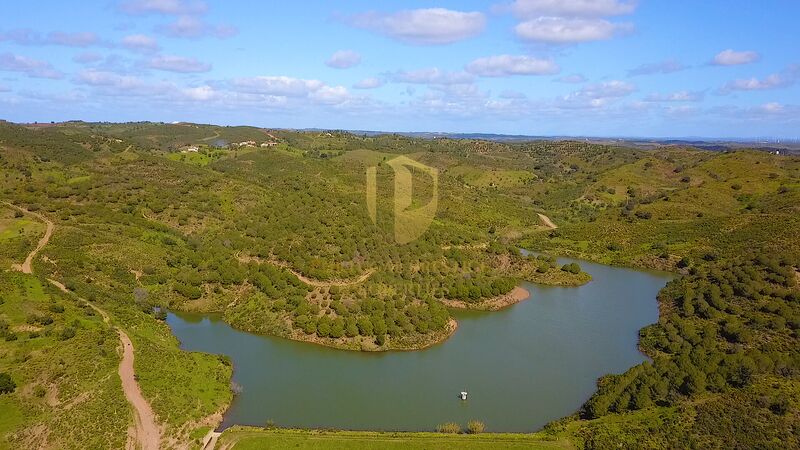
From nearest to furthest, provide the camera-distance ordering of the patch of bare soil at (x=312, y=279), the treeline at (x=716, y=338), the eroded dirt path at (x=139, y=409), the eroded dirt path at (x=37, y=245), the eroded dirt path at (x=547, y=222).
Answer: the eroded dirt path at (x=139, y=409)
the treeline at (x=716, y=338)
the eroded dirt path at (x=37, y=245)
the patch of bare soil at (x=312, y=279)
the eroded dirt path at (x=547, y=222)

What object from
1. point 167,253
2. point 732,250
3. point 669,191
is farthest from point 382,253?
point 669,191

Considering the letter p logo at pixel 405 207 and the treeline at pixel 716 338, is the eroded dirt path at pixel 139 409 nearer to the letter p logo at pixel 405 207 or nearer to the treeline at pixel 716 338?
the treeline at pixel 716 338

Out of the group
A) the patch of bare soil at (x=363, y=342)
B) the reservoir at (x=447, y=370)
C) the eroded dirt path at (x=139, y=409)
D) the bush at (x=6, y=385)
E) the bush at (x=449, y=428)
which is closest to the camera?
the eroded dirt path at (x=139, y=409)

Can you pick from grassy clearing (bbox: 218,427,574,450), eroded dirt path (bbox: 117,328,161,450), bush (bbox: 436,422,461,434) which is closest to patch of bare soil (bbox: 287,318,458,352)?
bush (bbox: 436,422,461,434)

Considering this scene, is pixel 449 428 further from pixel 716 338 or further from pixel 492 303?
pixel 716 338

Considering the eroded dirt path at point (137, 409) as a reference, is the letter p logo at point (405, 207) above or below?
above

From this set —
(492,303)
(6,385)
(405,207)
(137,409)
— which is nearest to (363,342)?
(492,303)

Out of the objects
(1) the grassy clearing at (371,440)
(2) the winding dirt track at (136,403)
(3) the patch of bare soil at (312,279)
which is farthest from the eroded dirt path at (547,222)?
(2) the winding dirt track at (136,403)
